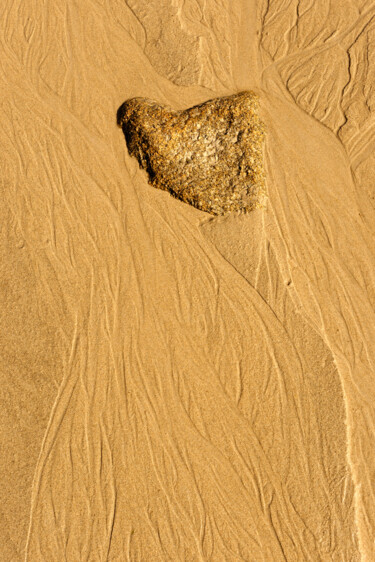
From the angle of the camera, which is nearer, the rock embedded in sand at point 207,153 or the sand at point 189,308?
the sand at point 189,308

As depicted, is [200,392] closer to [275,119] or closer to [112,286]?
[112,286]

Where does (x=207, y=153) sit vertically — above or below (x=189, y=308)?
above

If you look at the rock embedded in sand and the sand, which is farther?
the rock embedded in sand

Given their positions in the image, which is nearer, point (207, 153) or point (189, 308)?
point (189, 308)
